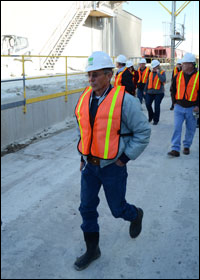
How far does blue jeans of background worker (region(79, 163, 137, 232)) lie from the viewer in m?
2.77

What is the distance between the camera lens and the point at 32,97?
26.1 feet

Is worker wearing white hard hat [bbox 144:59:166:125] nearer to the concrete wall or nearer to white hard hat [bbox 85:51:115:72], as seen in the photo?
the concrete wall

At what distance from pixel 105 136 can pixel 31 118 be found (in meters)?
5.25

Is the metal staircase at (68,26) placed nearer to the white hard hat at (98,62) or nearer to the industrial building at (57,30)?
the industrial building at (57,30)

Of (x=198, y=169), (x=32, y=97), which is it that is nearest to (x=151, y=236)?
(x=198, y=169)

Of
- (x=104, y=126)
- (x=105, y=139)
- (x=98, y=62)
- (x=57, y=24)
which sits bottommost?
(x=105, y=139)

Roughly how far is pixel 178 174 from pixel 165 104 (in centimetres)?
842

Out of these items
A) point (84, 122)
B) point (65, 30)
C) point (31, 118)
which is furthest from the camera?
point (65, 30)

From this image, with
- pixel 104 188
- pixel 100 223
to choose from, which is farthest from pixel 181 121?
pixel 104 188

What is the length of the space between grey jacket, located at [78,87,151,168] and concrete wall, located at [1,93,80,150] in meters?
4.38

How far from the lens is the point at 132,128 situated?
8.89 feet

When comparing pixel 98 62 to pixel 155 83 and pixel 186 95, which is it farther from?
pixel 155 83

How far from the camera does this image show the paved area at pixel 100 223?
9.53 ft

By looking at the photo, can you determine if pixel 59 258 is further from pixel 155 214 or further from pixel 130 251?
pixel 155 214
